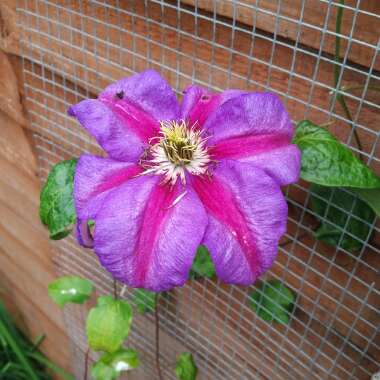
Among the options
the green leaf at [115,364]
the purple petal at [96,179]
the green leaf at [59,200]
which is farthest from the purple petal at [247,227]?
the green leaf at [115,364]

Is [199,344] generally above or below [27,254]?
above

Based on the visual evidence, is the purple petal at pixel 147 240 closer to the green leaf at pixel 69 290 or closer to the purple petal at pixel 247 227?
the purple petal at pixel 247 227

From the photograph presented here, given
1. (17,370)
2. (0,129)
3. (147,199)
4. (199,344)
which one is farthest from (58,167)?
(17,370)

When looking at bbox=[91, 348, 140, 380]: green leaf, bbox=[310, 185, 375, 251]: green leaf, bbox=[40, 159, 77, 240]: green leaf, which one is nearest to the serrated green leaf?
bbox=[91, 348, 140, 380]: green leaf

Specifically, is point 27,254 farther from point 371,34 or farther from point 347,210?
point 371,34

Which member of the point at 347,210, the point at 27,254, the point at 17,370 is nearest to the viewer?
the point at 347,210

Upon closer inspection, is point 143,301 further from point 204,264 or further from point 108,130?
point 108,130

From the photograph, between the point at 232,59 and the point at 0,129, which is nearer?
the point at 232,59

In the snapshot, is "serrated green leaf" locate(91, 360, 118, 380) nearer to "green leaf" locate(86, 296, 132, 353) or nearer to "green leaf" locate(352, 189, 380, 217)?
"green leaf" locate(86, 296, 132, 353)
